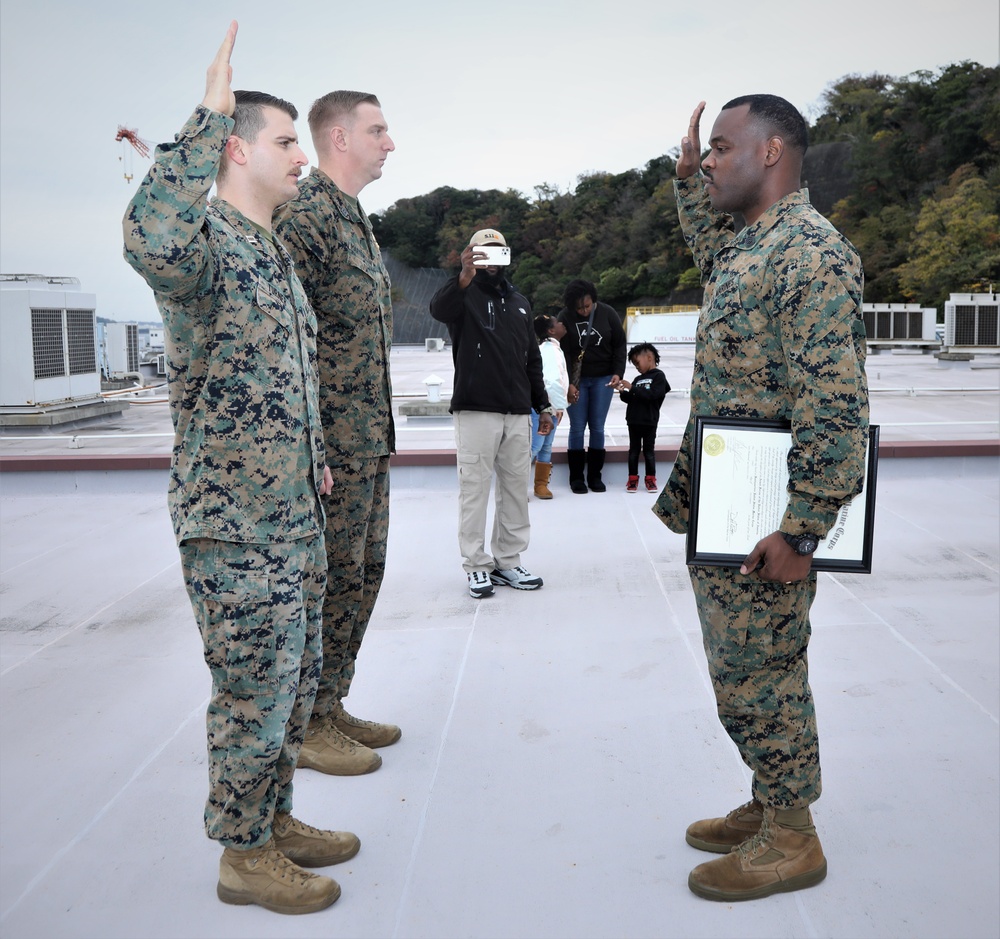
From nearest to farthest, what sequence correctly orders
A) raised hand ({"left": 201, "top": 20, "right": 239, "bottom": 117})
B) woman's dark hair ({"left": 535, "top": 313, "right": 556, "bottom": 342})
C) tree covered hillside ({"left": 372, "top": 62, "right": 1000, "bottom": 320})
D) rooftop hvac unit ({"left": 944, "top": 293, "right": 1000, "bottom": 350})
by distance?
raised hand ({"left": 201, "top": 20, "right": 239, "bottom": 117})
woman's dark hair ({"left": 535, "top": 313, "right": 556, "bottom": 342})
rooftop hvac unit ({"left": 944, "top": 293, "right": 1000, "bottom": 350})
tree covered hillside ({"left": 372, "top": 62, "right": 1000, "bottom": 320})

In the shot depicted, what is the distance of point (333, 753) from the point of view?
258 centimetres

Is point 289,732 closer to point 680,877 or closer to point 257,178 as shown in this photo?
point 680,877

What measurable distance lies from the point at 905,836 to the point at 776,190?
151 centimetres

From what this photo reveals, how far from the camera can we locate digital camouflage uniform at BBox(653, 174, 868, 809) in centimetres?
172

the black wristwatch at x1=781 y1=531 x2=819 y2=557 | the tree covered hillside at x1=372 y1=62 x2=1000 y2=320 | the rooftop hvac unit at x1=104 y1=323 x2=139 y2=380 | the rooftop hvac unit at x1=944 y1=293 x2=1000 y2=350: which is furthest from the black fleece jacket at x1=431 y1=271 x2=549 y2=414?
the tree covered hillside at x1=372 y1=62 x2=1000 y2=320

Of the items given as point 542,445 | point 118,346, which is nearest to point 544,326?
point 542,445

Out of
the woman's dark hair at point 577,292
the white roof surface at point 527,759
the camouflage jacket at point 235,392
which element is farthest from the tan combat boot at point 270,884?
the woman's dark hair at point 577,292

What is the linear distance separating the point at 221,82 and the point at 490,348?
2476 mm

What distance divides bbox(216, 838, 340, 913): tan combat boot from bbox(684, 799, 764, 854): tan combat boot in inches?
32.7

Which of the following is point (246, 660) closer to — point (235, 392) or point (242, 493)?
point (242, 493)

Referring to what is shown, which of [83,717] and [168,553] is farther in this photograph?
[168,553]

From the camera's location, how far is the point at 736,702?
6.40 feet

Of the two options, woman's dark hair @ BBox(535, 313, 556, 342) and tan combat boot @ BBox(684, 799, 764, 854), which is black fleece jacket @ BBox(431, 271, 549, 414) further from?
tan combat boot @ BBox(684, 799, 764, 854)

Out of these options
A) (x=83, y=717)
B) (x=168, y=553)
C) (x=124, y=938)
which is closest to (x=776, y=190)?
(x=124, y=938)
